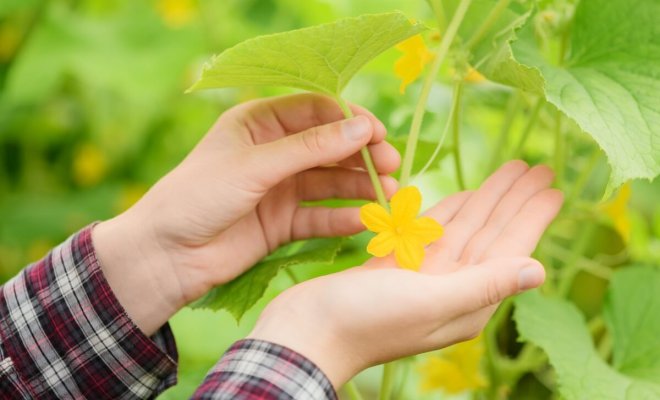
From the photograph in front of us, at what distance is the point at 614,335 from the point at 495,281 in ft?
1.09

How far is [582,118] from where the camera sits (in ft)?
2.16

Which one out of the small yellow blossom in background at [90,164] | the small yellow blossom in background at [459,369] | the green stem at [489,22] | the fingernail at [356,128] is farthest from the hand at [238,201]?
the small yellow blossom in background at [90,164]

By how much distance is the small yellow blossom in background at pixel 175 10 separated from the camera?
1.94 metres

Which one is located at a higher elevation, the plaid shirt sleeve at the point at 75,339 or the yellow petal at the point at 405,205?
the yellow petal at the point at 405,205

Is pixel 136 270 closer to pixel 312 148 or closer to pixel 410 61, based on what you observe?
pixel 312 148

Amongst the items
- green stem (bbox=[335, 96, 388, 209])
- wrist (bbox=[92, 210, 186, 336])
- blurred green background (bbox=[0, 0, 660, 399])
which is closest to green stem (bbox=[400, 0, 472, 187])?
green stem (bbox=[335, 96, 388, 209])

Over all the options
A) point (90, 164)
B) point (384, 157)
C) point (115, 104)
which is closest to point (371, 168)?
point (384, 157)

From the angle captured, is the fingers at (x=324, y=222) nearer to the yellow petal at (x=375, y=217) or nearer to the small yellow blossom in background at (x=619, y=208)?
the yellow petal at (x=375, y=217)

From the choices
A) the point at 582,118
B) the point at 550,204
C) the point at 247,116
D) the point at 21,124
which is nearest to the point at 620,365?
the point at 550,204

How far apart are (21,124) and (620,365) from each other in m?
Answer: 1.47

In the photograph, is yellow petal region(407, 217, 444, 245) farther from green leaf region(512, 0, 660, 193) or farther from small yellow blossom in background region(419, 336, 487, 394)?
small yellow blossom in background region(419, 336, 487, 394)

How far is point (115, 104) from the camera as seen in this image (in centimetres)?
202

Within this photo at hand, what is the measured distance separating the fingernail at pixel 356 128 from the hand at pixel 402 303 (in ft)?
0.37

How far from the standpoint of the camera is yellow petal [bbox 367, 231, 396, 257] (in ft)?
2.32
